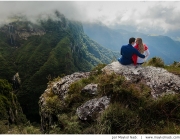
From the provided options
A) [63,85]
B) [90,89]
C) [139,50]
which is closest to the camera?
[90,89]

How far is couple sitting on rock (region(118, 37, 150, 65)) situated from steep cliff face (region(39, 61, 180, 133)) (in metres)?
0.33

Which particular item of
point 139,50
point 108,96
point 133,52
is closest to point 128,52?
point 133,52

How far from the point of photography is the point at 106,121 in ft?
22.0

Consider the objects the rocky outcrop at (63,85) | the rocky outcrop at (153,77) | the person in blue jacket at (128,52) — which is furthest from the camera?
the person in blue jacket at (128,52)

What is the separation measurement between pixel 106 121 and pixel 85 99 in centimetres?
224

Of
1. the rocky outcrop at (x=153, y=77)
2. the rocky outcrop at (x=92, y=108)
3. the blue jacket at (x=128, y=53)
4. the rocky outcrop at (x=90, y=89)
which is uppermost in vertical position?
the blue jacket at (x=128, y=53)

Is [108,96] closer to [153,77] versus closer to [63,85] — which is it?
[153,77]

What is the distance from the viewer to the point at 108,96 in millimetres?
8133

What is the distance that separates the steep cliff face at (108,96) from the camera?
23.9 ft

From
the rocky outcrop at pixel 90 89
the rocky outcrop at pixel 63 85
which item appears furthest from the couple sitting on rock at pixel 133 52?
the rocky outcrop at pixel 63 85

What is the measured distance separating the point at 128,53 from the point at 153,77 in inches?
70.4

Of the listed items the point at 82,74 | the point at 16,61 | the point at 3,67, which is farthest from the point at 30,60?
the point at 82,74

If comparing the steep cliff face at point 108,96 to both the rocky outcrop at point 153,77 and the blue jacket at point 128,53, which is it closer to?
the rocky outcrop at point 153,77

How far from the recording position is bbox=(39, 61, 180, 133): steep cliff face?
7.30 meters
